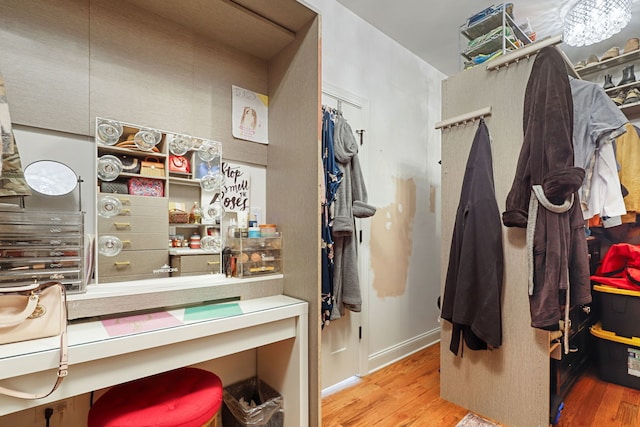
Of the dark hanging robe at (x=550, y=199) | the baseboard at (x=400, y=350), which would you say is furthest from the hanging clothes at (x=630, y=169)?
the baseboard at (x=400, y=350)

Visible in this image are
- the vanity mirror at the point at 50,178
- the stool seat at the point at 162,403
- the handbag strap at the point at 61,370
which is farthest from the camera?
the vanity mirror at the point at 50,178

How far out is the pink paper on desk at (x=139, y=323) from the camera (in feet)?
3.35

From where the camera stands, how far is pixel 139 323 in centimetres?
110

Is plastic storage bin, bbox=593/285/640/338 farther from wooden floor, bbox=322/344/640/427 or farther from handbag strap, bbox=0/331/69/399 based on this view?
handbag strap, bbox=0/331/69/399

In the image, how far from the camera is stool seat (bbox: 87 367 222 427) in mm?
945

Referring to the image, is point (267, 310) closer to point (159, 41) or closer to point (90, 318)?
point (90, 318)

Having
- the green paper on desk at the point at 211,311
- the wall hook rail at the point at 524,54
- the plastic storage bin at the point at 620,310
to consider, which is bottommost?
the plastic storage bin at the point at 620,310

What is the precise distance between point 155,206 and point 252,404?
108 centimetres

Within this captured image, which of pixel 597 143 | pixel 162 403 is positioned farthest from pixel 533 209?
pixel 162 403

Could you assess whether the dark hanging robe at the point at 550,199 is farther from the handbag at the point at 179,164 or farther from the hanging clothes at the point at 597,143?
the handbag at the point at 179,164

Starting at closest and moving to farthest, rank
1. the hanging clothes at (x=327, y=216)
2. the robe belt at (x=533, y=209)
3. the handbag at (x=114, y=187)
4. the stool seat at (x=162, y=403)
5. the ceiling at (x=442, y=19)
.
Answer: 1. the stool seat at (x=162, y=403)
2. the handbag at (x=114, y=187)
3. the robe belt at (x=533, y=209)
4. the hanging clothes at (x=327, y=216)
5. the ceiling at (x=442, y=19)

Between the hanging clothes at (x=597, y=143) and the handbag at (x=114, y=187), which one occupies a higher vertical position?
the hanging clothes at (x=597, y=143)

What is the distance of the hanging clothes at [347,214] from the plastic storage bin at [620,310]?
5.90 ft

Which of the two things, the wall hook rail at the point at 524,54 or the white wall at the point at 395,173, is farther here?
the white wall at the point at 395,173
